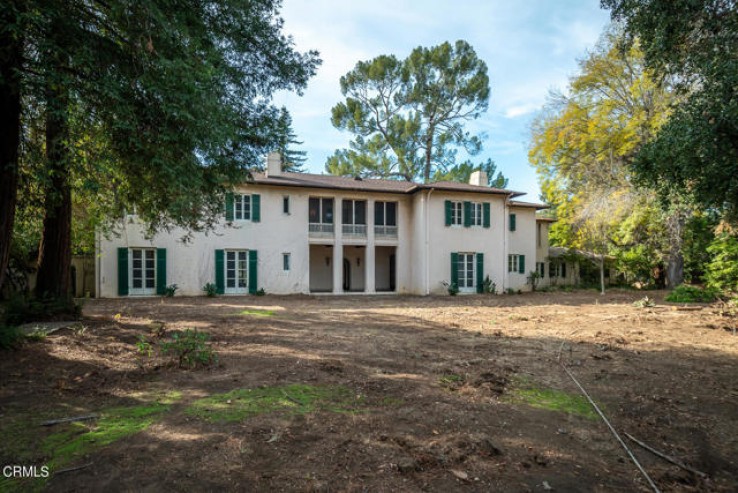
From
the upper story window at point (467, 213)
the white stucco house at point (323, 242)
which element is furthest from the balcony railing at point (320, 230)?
the upper story window at point (467, 213)

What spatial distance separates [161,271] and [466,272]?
14093 mm

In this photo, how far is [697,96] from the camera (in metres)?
5.43

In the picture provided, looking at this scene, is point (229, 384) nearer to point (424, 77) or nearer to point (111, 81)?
point (111, 81)

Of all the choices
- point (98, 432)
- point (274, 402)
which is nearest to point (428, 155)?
point (274, 402)

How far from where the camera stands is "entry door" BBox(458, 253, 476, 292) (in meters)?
20.0

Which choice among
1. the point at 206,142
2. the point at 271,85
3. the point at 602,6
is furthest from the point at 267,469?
the point at 602,6

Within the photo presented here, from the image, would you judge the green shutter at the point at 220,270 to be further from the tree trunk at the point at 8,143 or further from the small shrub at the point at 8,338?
the tree trunk at the point at 8,143

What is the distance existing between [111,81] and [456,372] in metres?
5.87

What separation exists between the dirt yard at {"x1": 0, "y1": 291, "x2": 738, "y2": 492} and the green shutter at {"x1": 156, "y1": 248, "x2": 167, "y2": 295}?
924 cm

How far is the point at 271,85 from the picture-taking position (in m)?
8.37

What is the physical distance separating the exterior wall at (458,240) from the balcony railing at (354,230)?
3.26 meters

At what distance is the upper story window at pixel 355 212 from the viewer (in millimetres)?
20031

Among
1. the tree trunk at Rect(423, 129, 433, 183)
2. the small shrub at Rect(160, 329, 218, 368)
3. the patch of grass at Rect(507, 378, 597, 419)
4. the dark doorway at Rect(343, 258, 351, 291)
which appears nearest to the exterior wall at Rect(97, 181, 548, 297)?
the dark doorway at Rect(343, 258, 351, 291)
